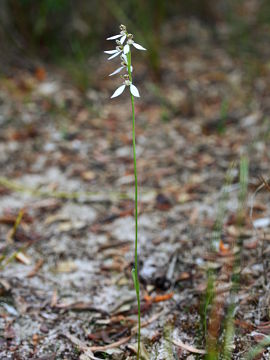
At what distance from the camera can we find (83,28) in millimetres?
3471

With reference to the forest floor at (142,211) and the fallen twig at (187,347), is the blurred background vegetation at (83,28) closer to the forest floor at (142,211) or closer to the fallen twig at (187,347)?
the forest floor at (142,211)

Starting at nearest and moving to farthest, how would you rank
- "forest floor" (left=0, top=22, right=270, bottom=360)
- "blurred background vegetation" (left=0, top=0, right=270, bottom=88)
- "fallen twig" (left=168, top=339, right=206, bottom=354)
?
"fallen twig" (left=168, top=339, right=206, bottom=354) → "forest floor" (left=0, top=22, right=270, bottom=360) → "blurred background vegetation" (left=0, top=0, right=270, bottom=88)

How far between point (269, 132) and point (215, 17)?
1.88 metres

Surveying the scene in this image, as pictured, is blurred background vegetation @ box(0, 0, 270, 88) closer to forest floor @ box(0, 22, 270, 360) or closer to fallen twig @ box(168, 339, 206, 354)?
forest floor @ box(0, 22, 270, 360)

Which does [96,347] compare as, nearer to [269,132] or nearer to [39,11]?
[269,132]

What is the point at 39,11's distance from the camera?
3244 millimetres

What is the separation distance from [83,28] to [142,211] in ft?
6.47

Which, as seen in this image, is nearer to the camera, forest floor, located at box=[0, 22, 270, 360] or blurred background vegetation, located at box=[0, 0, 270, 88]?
forest floor, located at box=[0, 22, 270, 360]

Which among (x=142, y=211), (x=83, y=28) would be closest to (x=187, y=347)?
(x=142, y=211)

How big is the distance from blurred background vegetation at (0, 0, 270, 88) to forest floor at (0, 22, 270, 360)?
0.15 metres

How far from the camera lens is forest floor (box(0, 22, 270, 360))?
1.43 m

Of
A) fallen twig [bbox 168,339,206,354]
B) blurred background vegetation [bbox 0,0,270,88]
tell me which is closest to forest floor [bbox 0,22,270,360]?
fallen twig [bbox 168,339,206,354]

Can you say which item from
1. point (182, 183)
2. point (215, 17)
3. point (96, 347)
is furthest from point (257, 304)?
point (215, 17)

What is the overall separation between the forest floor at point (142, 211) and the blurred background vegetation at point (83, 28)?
0.50ft
